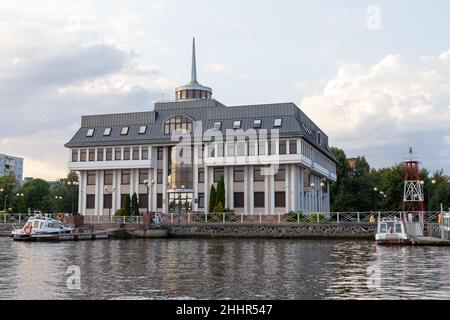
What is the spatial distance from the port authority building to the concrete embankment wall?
8192 millimetres

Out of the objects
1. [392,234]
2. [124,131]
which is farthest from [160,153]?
[392,234]

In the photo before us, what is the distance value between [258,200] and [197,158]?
8424 millimetres

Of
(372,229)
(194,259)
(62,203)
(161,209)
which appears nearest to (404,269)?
(194,259)

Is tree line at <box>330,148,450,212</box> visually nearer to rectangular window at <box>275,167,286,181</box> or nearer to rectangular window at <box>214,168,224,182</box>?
rectangular window at <box>275,167,286,181</box>

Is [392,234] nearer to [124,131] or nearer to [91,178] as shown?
[124,131]

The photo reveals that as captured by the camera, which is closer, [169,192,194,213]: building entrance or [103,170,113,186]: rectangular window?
[169,192,194,213]: building entrance

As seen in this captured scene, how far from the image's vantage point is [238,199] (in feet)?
197

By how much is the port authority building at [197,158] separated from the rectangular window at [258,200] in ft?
0.35

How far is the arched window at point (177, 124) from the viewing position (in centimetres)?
6272

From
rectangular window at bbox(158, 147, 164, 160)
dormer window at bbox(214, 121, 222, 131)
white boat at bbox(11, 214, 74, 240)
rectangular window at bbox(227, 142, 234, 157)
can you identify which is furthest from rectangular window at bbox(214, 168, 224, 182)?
white boat at bbox(11, 214, 74, 240)

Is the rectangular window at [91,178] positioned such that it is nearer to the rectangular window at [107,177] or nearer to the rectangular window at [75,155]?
the rectangular window at [107,177]

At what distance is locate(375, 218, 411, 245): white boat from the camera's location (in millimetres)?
39125

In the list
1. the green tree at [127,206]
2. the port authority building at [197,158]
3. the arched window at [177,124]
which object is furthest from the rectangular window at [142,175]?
the arched window at [177,124]

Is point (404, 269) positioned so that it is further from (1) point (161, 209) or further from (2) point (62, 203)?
(2) point (62, 203)
